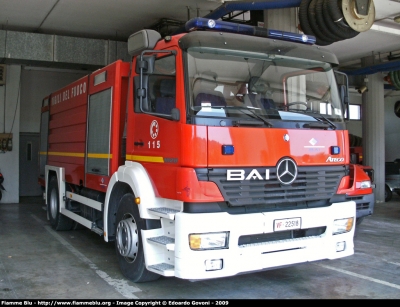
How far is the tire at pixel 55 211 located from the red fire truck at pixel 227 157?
3.17m

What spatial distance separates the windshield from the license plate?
982 millimetres

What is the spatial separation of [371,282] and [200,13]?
21.4 ft

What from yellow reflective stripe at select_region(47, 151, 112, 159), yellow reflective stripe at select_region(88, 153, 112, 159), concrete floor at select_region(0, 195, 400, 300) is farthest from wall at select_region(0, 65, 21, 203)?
yellow reflective stripe at select_region(88, 153, 112, 159)

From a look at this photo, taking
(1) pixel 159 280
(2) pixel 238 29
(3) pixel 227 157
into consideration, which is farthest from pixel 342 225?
(2) pixel 238 29

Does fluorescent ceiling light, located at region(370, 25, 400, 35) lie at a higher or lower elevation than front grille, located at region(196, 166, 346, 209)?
higher

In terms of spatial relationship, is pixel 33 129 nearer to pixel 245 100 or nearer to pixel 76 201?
pixel 76 201

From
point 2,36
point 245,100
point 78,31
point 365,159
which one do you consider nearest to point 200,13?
point 78,31

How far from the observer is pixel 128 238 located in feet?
16.8

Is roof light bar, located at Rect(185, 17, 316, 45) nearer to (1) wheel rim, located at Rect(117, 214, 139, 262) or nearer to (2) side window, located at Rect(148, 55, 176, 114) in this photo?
(2) side window, located at Rect(148, 55, 176, 114)

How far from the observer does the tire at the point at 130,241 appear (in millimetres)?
5004

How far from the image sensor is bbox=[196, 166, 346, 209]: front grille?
4.37 metres

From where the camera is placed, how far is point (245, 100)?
15.4ft

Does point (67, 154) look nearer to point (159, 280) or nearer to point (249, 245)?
point (159, 280)

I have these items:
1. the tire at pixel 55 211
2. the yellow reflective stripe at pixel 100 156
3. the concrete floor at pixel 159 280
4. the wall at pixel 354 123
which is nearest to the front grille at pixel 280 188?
the concrete floor at pixel 159 280
